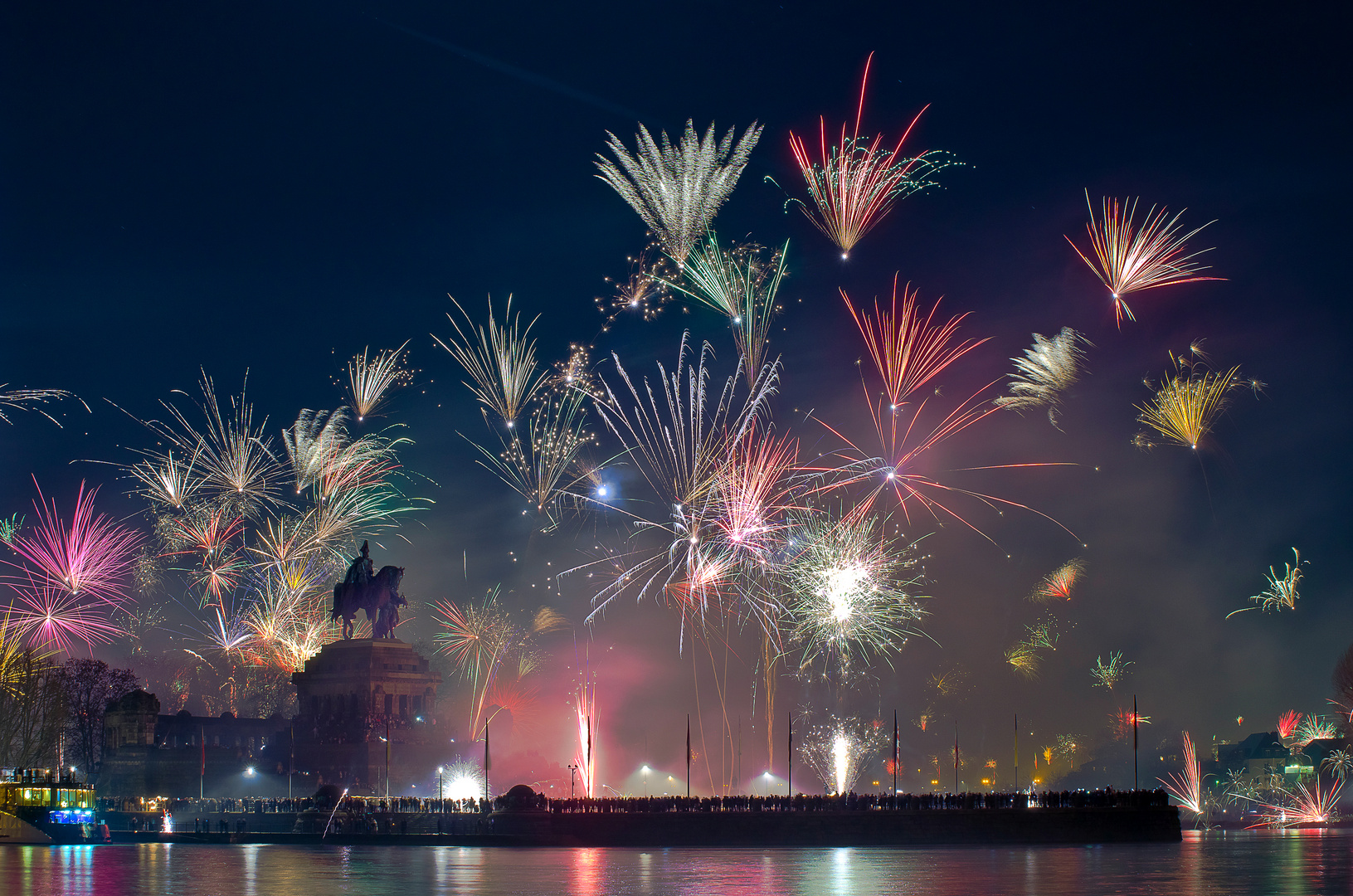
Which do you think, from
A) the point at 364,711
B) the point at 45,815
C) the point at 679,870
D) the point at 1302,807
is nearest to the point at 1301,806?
the point at 1302,807

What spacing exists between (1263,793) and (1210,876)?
113 meters

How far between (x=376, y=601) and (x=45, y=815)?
31.6 meters

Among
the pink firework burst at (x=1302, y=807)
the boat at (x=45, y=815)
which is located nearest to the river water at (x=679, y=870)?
the boat at (x=45, y=815)

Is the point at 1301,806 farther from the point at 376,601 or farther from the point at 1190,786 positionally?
the point at 376,601

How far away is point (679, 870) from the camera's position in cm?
4684

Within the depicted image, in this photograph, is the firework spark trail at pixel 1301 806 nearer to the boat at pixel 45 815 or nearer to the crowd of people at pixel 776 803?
the crowd of people at pixel 776 803

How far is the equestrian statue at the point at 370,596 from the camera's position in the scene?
10169cm

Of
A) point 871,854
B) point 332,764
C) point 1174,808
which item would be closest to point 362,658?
point 332,764

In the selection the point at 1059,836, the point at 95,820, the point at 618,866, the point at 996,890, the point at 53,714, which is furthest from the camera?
the point at 53,714

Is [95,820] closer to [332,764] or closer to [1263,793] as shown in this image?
[332,764]

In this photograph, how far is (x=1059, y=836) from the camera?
217 ft

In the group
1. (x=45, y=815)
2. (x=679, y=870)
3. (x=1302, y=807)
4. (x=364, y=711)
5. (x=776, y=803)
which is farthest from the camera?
(x=1302, y=807)

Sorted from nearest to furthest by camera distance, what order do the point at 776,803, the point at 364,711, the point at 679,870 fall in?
the point at 679,870, the point at 776,803, the point at 364,711

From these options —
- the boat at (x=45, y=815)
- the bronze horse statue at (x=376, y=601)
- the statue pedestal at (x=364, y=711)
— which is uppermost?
the bronze horse statue at (x=376, y=601)
